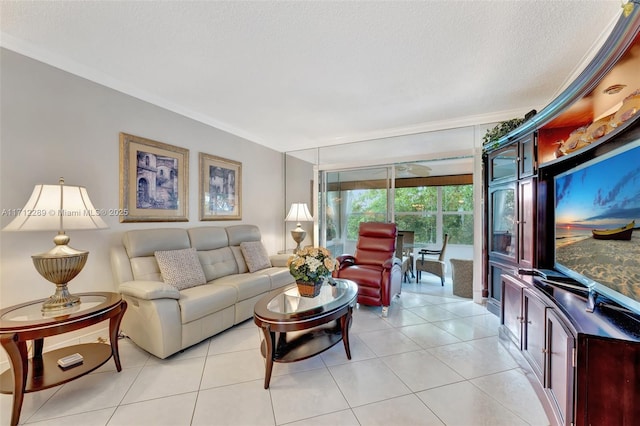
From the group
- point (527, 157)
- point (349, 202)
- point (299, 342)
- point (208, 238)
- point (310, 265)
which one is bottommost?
point (299, 342)

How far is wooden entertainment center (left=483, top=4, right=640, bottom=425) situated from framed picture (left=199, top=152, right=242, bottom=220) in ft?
11.6

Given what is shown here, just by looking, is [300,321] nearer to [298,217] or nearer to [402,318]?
[402,318]

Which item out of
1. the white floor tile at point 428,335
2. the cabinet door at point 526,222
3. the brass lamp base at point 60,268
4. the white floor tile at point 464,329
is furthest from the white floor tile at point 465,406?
the brass lamp base at point 60,268

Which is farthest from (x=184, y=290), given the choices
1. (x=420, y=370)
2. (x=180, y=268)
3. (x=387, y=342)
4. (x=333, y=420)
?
(x=420, y=370)

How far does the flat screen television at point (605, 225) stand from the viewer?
4.39 feet

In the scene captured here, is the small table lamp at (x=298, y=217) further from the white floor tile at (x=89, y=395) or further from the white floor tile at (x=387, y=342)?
the white floor tile at (x=89, y=395)

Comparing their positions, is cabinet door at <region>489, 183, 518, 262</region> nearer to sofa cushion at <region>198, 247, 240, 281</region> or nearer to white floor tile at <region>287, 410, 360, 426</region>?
white floor tile at <region>287, 410, 360, 426</region>

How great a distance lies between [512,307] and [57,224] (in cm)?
357

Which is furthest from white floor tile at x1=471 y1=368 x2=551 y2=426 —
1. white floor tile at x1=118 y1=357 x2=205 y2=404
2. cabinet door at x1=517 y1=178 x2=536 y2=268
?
white floor tile at x1=118 y1=357 x2=205 y2=404

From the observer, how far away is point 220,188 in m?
3.87

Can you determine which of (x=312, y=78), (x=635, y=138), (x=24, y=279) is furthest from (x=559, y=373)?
(x=24, y=279)

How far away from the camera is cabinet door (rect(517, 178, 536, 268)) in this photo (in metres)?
2.52

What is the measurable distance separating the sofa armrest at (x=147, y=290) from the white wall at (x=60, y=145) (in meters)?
0.57

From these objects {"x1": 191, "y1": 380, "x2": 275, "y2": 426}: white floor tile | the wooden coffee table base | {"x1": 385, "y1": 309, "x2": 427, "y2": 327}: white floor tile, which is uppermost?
the wooden coffee table base
